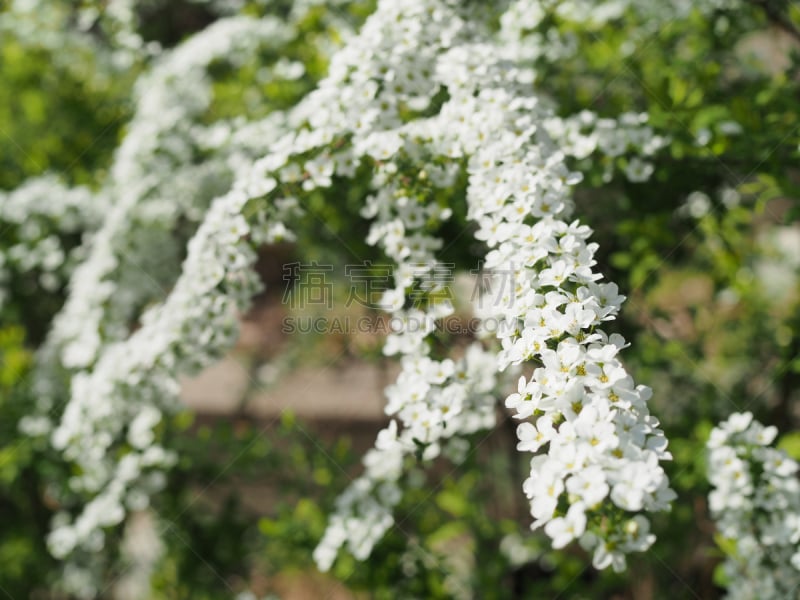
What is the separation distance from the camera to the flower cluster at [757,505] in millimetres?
2014

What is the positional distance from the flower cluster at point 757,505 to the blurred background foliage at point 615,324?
21cm

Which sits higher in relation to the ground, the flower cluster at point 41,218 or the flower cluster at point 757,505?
the flower cluster at point 41,218

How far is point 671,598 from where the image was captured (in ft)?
10.4

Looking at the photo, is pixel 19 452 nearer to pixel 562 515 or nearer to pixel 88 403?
pixel 88 403

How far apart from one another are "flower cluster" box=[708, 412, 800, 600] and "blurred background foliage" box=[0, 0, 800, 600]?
0.68 feet

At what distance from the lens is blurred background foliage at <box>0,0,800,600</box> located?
99.0 inches

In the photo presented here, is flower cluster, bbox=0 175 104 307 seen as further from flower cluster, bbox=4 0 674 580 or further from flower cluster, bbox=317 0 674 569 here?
flower cluster, bbox=317 0 674 569

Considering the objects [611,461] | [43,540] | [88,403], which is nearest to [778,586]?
[611,461]

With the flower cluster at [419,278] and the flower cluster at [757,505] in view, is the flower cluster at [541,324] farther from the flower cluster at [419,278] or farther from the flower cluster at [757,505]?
the flower cluster at [757,505]

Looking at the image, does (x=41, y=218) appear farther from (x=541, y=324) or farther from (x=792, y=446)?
(x=792, y=446)

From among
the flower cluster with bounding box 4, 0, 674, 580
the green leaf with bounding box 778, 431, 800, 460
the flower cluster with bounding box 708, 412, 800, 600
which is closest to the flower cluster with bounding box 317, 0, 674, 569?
the flower cluster with bounding box 4, 0, 674, 580

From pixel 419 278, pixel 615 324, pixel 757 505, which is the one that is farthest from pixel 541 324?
pixel 615 324

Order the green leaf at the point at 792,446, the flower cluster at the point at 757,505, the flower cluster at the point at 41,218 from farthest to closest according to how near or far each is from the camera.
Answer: the flower cluster at the point at 41,218, the green leaf at the point at 792,446, the flower cluster at the point at 757,505

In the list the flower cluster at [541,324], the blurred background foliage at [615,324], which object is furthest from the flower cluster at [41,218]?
the flower cluster at [541,324]
